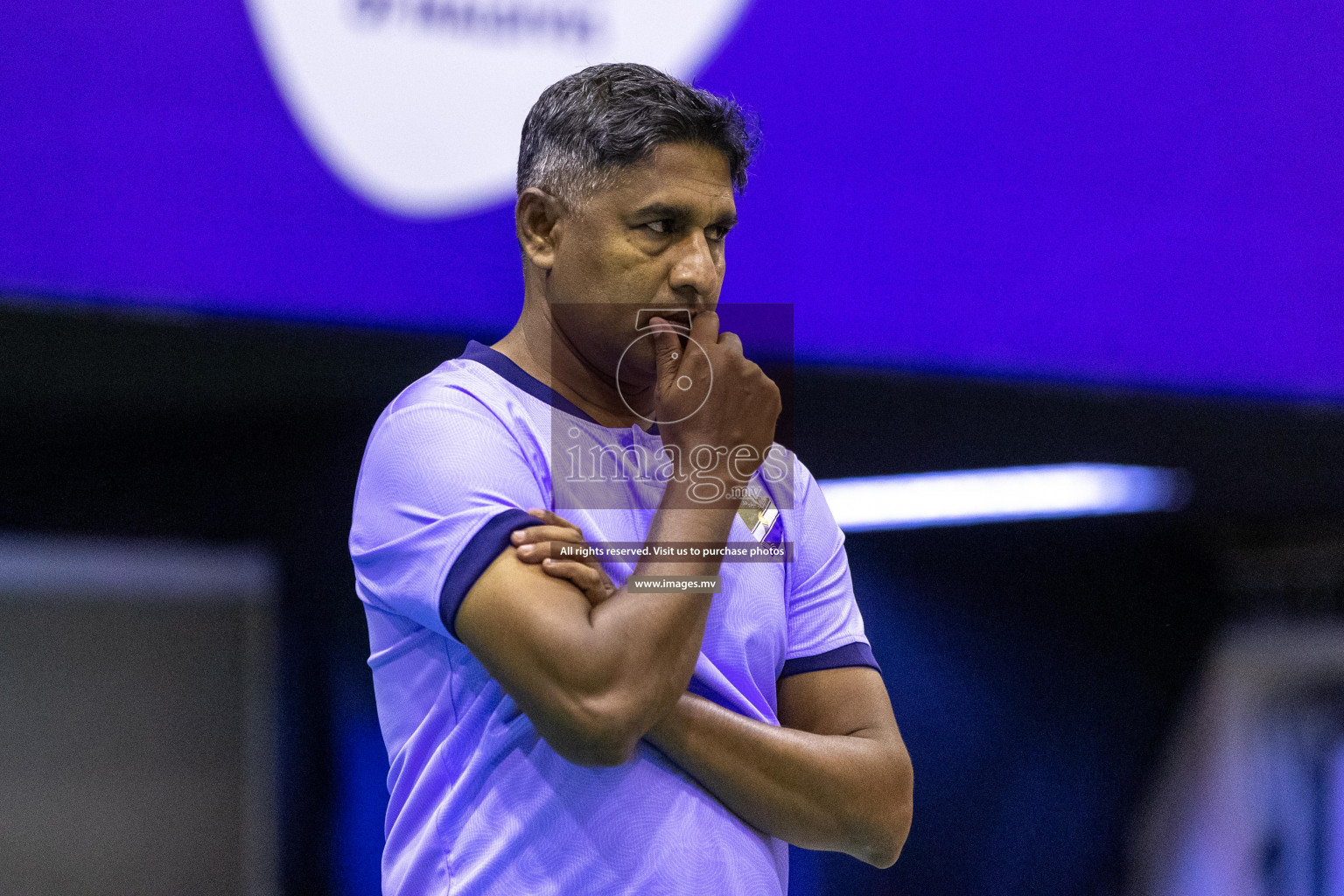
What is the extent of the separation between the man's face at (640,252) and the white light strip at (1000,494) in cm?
94

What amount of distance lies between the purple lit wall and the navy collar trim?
57 centimetres

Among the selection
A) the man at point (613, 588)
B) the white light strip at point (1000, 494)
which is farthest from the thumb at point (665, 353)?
the white light strip at point (1000, 494)

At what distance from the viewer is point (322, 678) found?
1787 millimetres

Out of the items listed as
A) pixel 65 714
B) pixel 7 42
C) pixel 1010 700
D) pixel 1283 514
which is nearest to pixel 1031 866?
pixel 1010 700

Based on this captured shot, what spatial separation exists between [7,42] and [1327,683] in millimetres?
2498

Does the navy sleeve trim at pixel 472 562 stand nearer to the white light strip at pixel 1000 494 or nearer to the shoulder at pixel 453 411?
the shoulder at pixel 453 411

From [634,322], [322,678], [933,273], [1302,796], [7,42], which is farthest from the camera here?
[1302,796]

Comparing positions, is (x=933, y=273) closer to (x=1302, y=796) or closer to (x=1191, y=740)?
(x=1191, y=740)

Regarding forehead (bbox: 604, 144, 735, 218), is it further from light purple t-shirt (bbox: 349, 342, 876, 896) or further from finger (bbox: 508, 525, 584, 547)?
finger (bbox: 508, 525, 584, 547)

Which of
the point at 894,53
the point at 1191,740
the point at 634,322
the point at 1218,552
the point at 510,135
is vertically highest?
the point at 894,53

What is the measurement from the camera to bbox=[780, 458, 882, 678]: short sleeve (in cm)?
132

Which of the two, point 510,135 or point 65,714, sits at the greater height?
point 510,135

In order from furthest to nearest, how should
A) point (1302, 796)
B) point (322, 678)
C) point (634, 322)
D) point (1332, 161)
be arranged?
point (1332, 161) → point (1302, 796) → point (322, 678) → point (634, 322)

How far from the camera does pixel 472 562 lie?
1054 mm
